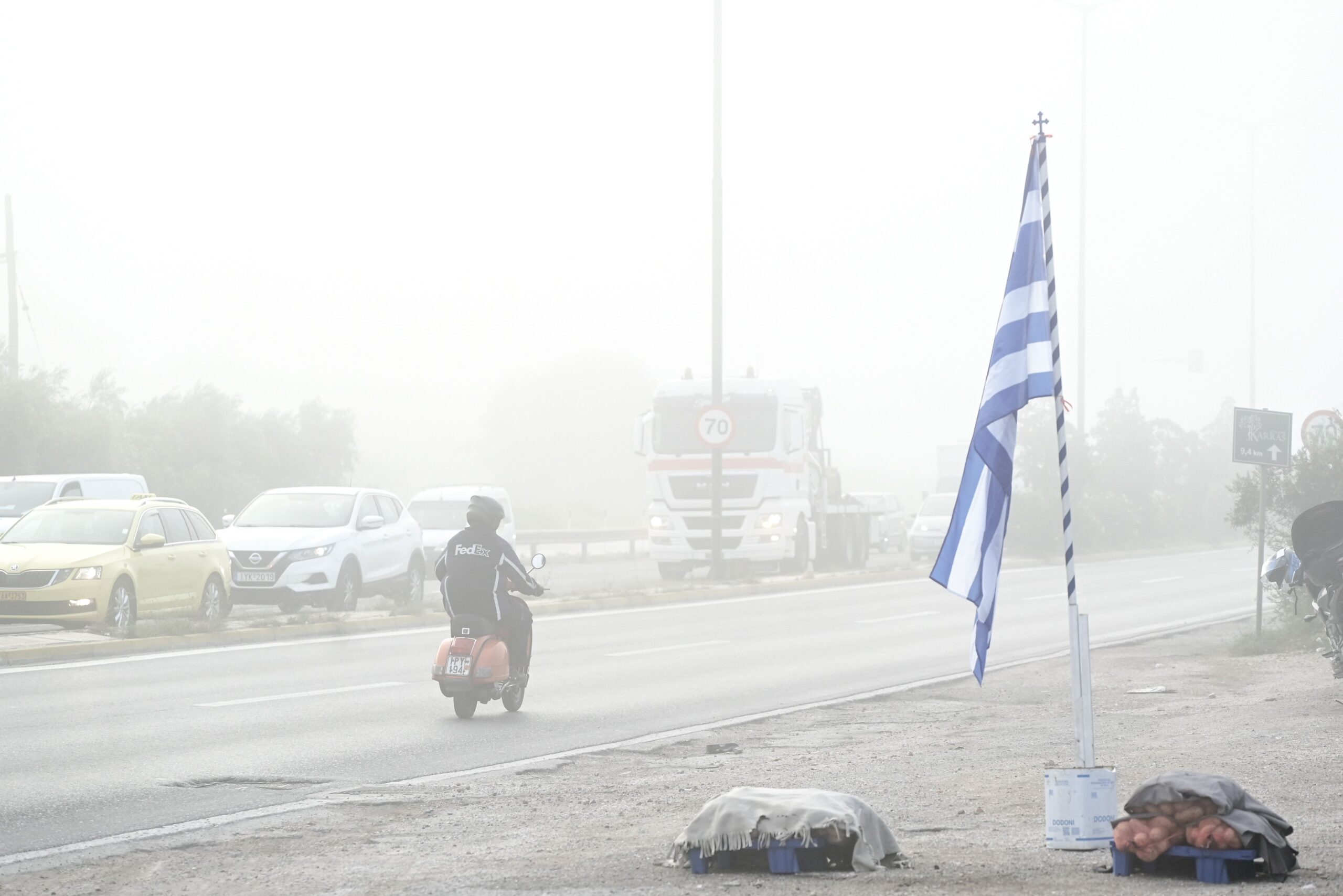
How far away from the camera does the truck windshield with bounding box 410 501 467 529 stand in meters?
31.0

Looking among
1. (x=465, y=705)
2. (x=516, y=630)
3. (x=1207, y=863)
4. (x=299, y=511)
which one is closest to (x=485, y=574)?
(x=516, y=630)

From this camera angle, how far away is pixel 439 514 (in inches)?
1230

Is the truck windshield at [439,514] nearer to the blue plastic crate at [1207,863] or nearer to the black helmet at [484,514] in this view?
the black helmet at [484,514]

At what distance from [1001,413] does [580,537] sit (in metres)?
35.2

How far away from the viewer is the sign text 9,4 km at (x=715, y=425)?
28672 mm

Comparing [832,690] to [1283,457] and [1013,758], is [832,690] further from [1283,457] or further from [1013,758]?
[1283,457]

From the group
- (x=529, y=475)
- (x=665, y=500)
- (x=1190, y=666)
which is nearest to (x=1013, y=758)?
(x=1190, y=666)

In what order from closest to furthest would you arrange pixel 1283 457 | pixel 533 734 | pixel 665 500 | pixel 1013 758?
pixel 1013 758, pixel 533 734, pixel 1283 457, pixel 665 500

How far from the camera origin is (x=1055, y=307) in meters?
7.61

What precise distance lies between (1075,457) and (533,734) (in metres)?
41.0

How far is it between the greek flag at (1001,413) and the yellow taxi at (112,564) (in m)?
12.7

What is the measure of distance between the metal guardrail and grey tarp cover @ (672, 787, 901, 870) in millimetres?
31488

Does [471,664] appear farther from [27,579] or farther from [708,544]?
[708,544]

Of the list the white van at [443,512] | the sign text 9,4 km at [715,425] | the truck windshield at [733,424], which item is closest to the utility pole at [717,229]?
the sign text 9,4 km at [715,425]
